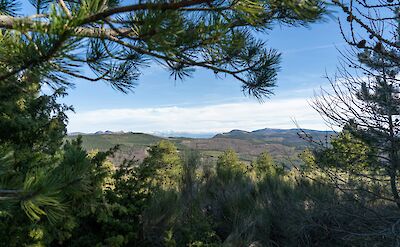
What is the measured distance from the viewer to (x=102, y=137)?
652 feet

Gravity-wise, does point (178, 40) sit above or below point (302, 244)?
above

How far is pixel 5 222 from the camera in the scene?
10.0 ft

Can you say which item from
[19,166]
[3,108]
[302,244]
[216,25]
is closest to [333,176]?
[302,244]

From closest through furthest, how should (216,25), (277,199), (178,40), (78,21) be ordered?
1. (78,21)
2. (178,40)
3. (216,25)
4. (277,199)

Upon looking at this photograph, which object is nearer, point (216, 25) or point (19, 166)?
point (216, 25)

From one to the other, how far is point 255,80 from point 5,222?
9.33 ft

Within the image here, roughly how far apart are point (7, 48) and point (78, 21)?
0.58 meters

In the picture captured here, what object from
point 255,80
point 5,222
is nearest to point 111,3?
point 255,80

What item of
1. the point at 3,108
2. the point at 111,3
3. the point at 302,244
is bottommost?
the point at 302,244

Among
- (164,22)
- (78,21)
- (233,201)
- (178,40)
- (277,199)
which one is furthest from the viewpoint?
(277,199)

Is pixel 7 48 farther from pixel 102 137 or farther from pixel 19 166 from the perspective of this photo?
pixel 102 137

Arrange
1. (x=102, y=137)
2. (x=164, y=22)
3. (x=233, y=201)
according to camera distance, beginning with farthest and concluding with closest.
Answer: (x=102, y=137), (x=233, y=201), (x=164, y=22)

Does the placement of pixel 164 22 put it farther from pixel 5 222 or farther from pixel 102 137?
pixel 102 137

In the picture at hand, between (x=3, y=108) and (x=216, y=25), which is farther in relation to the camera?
(x=3, y=108)
